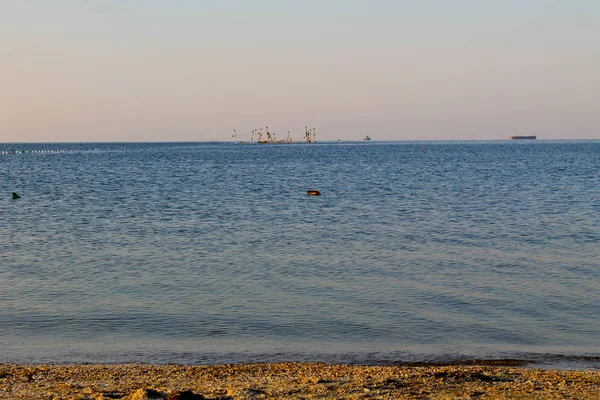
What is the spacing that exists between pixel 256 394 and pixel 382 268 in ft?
47.0

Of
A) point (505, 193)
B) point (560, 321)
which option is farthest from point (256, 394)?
point (505, 193)

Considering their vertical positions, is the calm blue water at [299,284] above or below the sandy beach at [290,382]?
below

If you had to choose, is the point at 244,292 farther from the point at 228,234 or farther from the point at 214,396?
the point at 228,234

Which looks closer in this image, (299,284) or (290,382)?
(290,382)

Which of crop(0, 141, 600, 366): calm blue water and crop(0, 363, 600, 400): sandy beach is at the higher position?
crop(0, 363, 600, 400): sandy beach

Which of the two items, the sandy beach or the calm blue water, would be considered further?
the calm blue water

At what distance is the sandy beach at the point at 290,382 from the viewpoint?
12.0m

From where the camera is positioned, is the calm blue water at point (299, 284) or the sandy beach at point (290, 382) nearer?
the sandy beach at point (290, 382)

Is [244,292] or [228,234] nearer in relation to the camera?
[244,292]

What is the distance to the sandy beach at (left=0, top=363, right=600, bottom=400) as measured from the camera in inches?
472

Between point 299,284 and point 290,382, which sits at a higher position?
point 290,382

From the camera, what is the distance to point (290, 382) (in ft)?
42.7

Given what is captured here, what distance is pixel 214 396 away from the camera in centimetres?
1186

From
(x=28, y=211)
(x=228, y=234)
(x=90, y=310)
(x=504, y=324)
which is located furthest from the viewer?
(x=28, y=211)
